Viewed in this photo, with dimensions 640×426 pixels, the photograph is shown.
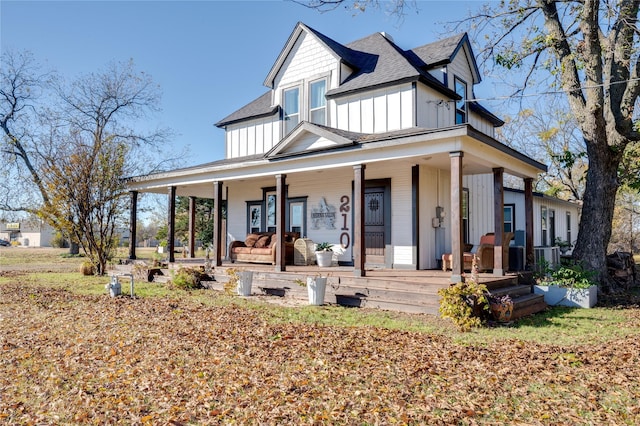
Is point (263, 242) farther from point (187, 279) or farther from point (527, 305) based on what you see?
point (527, 305)

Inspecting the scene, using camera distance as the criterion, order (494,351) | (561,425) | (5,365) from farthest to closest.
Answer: (494,351)
(5,365)
(561,425)

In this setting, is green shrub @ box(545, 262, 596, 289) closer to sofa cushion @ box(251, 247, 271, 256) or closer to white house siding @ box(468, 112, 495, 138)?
white house siding @ box(468, 112, 495, 138)

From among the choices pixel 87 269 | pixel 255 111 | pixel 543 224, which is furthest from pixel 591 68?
pixel 87 269

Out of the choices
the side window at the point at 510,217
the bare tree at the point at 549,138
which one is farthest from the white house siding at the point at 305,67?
the bare tree at the point at 549,138

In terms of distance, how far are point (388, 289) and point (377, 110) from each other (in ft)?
18.4

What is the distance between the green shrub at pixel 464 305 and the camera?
6719mm

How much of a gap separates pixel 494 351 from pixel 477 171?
7.31 m

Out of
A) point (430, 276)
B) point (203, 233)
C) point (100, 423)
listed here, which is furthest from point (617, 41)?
point (203, 233)

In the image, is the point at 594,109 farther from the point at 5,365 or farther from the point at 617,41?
the point at 5,365

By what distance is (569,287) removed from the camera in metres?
9.43

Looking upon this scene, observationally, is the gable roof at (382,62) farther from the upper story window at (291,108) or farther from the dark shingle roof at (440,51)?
the upper story window at (291,108)

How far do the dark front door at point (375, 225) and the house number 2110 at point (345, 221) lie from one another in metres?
0.70

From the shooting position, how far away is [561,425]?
11.0 ft

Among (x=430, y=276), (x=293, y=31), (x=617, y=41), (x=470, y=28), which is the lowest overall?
(x=430, y=276)
